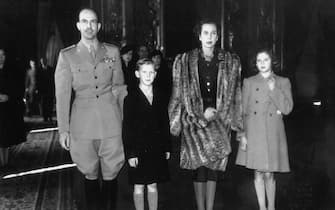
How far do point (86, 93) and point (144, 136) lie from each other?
542 mm

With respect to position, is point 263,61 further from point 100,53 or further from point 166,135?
point 100,53

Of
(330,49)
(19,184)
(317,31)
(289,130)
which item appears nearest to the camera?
(19,184)

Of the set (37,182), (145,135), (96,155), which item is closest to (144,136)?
(145,135)

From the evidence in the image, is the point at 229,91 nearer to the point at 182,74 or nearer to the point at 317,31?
the point at 182,74

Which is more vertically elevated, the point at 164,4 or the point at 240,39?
the point at 164,4

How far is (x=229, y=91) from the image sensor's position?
4.01m

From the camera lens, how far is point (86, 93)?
3908 mm

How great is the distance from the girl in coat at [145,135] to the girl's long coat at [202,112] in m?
0.17

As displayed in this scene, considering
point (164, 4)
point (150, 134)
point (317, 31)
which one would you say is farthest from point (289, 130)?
point (150, 134)

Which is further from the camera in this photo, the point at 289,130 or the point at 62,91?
the point at 289,130

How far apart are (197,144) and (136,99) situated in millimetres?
604

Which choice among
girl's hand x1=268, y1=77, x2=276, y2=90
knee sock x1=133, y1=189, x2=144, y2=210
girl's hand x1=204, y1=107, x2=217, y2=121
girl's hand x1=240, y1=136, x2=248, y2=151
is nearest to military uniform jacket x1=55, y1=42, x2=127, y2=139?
knee sock x1=133, y1=189, x2=144, y2=210

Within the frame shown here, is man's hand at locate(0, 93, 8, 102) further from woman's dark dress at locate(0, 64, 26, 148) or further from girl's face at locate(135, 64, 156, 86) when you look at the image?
girl's face at locate(135, 64, 156, 86)

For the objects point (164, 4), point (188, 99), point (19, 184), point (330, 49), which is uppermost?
point (164, 4)
